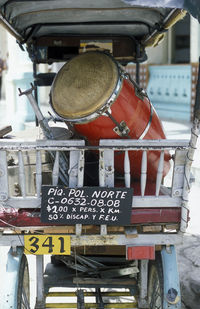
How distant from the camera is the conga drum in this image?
251 centimetres

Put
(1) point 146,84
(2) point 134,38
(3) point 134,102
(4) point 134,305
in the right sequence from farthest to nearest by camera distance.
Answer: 1. (1) point 146,84
2. (2) point 134,38
3. (4) point 134,305
4. (3) point 134,102

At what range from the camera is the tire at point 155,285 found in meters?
2.60

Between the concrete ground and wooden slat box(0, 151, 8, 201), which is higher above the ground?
wooden slat box(0, 151, 8, 201)

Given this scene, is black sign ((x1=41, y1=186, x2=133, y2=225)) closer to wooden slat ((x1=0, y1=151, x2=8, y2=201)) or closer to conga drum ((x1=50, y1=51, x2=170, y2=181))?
wooden slat ((x1=0, y1=151, x2=8, y2=201))

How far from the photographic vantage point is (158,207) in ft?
8.03

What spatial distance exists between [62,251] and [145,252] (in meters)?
0.49

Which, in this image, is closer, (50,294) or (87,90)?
(87,90)

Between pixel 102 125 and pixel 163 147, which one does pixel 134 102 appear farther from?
pixel 163 147

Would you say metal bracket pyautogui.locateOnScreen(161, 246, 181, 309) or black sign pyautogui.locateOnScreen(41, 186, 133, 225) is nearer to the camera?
black sign pyautogui.locateOnScreen(41, 186, 133, 225)

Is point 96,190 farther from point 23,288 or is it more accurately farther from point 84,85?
point 23,288

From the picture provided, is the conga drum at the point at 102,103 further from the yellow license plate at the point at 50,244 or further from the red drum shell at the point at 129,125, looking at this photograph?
the yellow license plate at the point at 50,244

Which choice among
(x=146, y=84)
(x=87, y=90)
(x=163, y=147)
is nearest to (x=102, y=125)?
(x=87, y=90)

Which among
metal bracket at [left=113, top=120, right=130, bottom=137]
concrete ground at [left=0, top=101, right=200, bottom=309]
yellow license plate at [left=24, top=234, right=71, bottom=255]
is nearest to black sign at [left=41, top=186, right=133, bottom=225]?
yellow license plate at [left=24, top=234, right=71, bottom=255]

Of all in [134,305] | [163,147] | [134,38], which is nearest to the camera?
[163,147]
